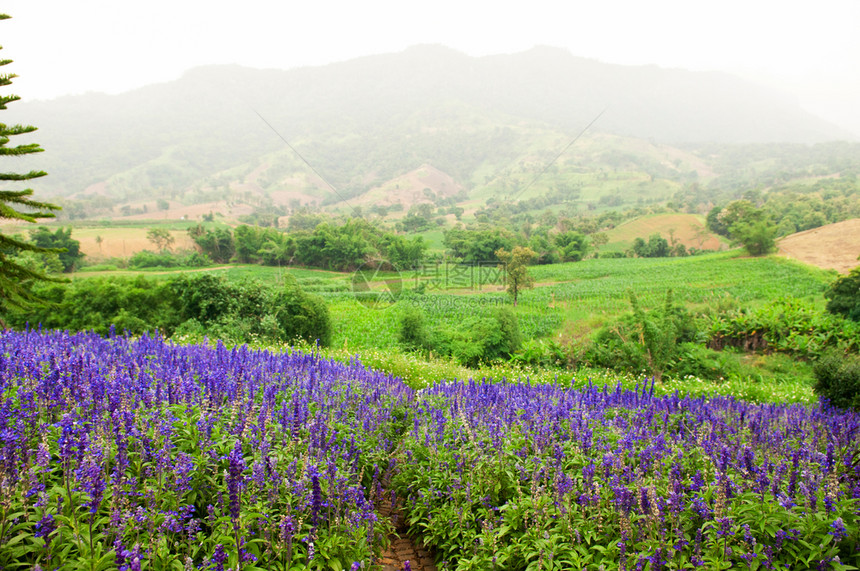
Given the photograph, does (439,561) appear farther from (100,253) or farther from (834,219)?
(834,219)

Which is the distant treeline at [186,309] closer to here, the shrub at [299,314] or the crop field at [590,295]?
the shrub at [299,314]

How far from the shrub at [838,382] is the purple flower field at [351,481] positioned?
101 inches

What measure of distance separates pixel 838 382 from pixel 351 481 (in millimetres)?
8357

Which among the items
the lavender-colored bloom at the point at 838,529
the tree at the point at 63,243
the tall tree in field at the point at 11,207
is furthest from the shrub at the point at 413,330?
the tree at the point at 63,243

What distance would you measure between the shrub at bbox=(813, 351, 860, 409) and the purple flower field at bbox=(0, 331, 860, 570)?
2567 mm

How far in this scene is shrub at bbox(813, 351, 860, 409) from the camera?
23.8 ft

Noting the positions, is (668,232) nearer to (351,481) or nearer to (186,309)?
Answer: (186,309)

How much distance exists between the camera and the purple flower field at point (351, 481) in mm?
2605

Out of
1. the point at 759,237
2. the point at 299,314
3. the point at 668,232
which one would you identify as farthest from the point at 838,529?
the point at 668,232

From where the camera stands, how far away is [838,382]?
7.48 metres

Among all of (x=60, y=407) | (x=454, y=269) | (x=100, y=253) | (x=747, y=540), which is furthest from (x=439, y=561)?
(x=100, y=253)

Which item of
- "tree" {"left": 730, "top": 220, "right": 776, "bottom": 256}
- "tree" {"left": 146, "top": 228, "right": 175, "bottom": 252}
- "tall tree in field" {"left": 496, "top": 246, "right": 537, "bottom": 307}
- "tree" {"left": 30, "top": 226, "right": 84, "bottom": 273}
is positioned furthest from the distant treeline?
"tree" {"left": 730, "top": 220, "right": 776, "bottom": 256}

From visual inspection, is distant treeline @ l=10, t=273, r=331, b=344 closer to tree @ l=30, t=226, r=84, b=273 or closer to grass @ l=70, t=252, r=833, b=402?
grass @ l=70, t=252, r=833, b=402

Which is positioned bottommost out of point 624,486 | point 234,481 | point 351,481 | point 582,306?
point 582,306
